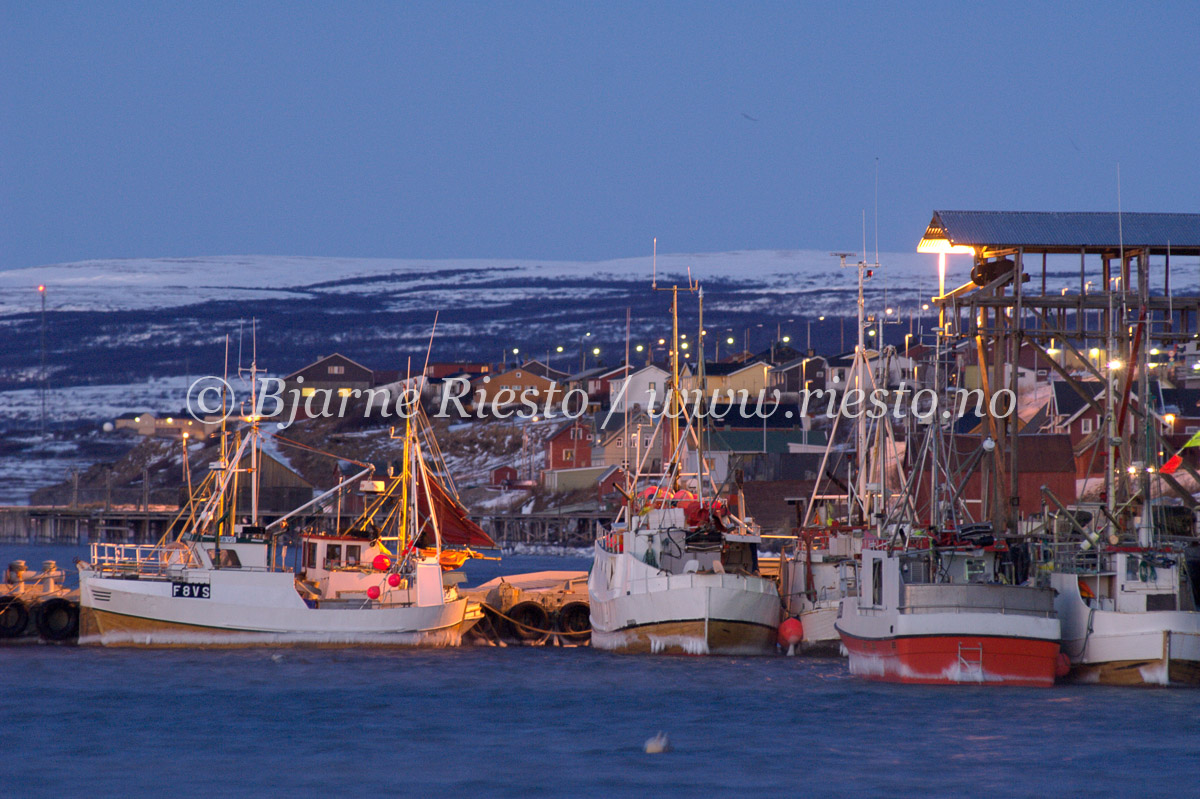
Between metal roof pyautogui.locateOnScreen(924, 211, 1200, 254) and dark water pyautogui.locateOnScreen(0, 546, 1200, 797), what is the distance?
14517 millimetres

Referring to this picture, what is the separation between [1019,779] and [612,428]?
324ft

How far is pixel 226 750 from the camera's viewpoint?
29.0m

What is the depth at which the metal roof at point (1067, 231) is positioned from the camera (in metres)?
47.7

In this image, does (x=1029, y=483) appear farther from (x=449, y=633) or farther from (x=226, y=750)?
(x=226, y=750)

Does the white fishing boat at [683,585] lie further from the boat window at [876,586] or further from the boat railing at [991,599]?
the boat railing at [991,599]

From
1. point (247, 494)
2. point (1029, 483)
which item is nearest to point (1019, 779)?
point (1029, 483)

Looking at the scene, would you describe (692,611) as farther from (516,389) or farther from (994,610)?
(516,389)

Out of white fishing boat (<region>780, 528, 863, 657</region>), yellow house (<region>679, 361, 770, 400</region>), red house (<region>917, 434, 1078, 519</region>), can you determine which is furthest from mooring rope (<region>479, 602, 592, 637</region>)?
yellow house (<region>679, 361, 770, 400</region>)

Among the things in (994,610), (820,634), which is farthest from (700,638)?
(994,610)

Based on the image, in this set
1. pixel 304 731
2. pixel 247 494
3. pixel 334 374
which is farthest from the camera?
pixel 334 374

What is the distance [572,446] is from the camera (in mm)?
126812

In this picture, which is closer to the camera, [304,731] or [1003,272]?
[304,731]

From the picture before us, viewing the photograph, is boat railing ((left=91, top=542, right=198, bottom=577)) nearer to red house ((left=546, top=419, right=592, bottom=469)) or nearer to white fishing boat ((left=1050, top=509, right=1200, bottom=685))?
white fishing boat ((left=1050, top=509, right=1200, bottom=685))

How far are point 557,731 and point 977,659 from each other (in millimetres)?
9373
